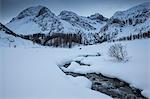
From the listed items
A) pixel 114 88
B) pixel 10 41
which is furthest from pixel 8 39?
pixel 114 88

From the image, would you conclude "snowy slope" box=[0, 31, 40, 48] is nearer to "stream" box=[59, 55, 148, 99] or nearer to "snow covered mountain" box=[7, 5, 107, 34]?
"snow covered mountain" box=[7, 5, 107, 34]

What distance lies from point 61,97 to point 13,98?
0.49 metres

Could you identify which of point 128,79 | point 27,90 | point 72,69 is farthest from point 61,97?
point 72,69

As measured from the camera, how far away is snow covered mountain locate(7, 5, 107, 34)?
11.5 meters

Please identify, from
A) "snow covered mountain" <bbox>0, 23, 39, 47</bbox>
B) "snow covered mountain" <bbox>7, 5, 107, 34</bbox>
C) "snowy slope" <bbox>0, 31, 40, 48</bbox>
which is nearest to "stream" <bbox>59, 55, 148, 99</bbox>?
"snow covered mountain" <bbox>7, 5, 107, 34</bbox>

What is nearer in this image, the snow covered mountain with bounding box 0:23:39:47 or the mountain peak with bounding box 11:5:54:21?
the mountain peak with bounding box 11:5:54:21

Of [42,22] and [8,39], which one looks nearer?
[8,39]

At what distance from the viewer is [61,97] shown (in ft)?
6.71

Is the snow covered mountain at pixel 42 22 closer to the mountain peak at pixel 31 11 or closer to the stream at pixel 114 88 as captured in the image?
the mountain peak at pixel 31 11

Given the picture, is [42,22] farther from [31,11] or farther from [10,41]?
[10,41]

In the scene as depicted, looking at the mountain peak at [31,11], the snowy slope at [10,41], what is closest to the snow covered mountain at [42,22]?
the mountain peak at [31,11]

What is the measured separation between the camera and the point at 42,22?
63.5m

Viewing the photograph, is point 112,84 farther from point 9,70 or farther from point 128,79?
point 9,70

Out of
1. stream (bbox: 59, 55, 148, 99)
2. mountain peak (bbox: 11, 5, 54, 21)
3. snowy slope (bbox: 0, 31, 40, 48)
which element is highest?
mountain peak (bbox: 11, 5, 54, 21)
